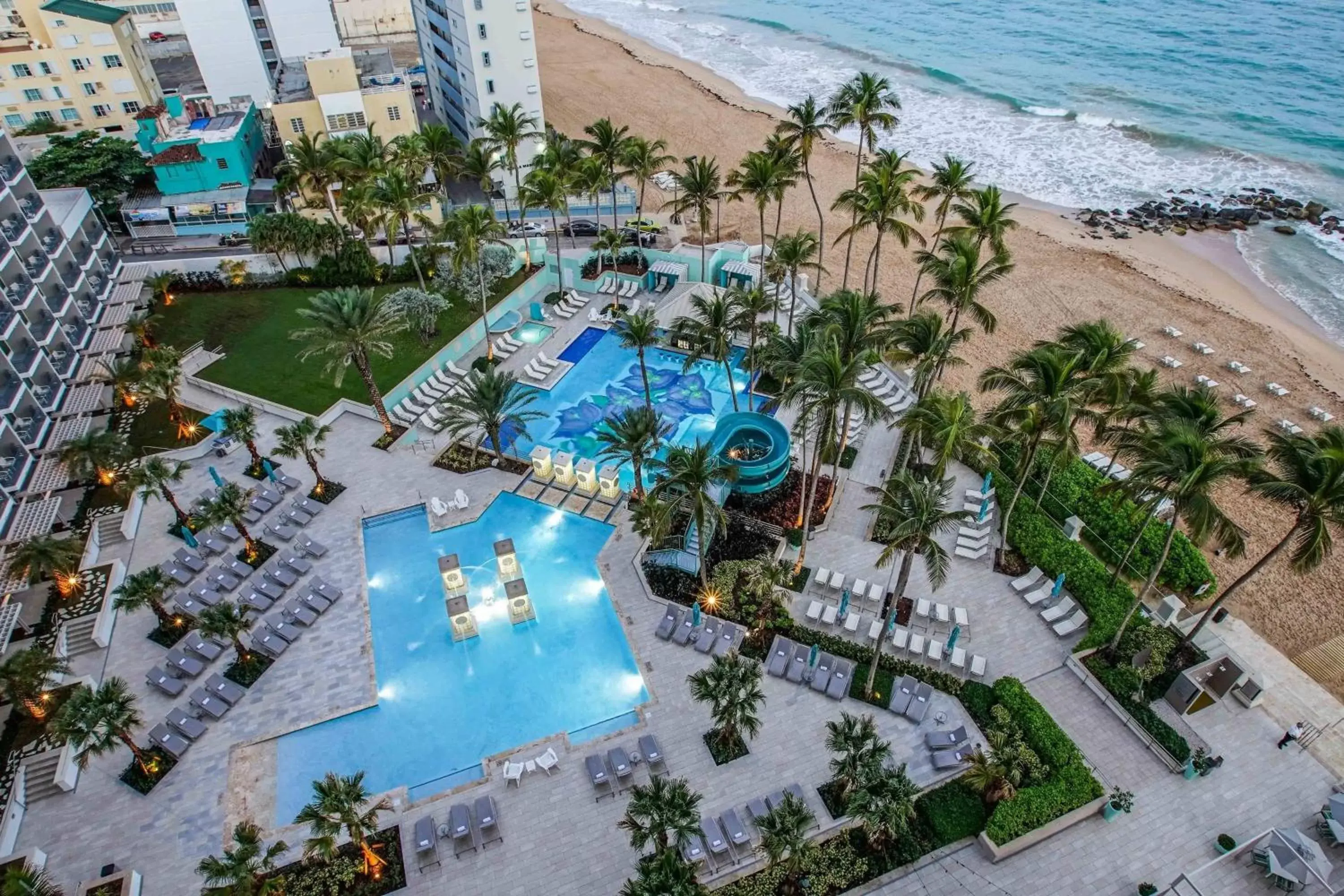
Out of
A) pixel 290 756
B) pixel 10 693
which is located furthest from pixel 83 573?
pixel 290 756

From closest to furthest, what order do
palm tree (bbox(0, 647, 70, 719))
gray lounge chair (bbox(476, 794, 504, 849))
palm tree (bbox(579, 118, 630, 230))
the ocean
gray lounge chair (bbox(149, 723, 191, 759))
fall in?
gray lounge chair (bbox(476, 794, 504, 849)), palm tree (bbox(0, 647, 70, 719)), gray lounge chair (bbox(149, 723, 191, 759)), palm tree (bbox(579, 118, 630, 230)), the ocean

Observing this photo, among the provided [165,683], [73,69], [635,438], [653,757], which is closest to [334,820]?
[653,757]

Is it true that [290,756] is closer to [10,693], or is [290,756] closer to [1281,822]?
[10,693]

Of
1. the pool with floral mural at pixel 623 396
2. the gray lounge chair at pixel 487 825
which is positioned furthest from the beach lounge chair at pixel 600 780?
the pool with floral mural at pixel 623 396

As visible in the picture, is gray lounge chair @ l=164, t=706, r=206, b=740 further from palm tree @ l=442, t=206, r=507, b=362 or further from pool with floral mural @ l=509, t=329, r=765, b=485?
palm tree @ l=442, t=206, r=507, b=362

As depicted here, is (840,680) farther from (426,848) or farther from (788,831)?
(426,848)

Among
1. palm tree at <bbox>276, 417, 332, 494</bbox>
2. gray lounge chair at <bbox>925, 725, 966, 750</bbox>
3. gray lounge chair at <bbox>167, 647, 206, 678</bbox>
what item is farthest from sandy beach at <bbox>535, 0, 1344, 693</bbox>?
gray lounge chair at <bbox>167, 647, 206, 678</bbox>

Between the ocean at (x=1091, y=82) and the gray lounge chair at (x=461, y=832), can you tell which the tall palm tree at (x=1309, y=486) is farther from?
the ocean at (x=1091, y=82)
